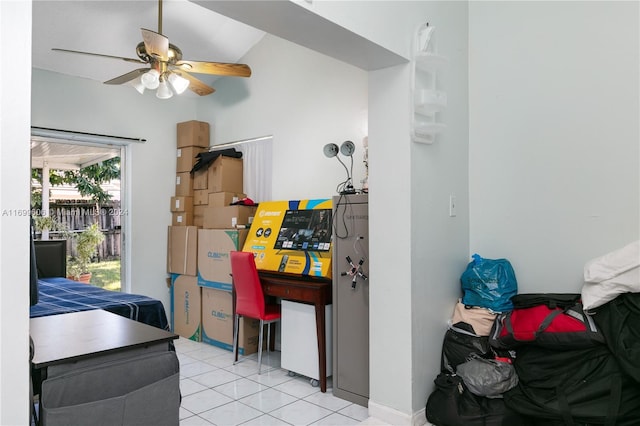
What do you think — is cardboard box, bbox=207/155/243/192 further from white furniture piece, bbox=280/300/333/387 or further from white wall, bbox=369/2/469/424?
white wall, bbox=369/2/469/424

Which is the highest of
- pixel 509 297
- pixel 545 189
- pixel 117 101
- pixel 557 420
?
pixel 117 101

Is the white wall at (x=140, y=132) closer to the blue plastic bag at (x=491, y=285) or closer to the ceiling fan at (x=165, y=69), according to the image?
the ceiling fan at (x=165, y=69)

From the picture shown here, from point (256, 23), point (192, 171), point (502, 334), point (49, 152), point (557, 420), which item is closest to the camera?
point (256, 23)

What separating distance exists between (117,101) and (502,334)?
449 cm

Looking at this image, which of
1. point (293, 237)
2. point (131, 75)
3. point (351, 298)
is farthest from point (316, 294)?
point (131, 75)

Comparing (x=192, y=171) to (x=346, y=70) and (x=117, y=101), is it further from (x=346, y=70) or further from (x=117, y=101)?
(x=346, y=70)

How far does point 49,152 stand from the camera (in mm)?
4656

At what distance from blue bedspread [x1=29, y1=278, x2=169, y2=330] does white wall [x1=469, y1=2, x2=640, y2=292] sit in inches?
92.2

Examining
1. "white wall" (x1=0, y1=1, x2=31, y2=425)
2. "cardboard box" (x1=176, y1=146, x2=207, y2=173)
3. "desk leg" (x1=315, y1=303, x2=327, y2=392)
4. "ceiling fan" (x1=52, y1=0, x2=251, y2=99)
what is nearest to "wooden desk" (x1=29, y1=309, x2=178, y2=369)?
"white wall" (x1=0, y1=1, x2=31, y2=425)

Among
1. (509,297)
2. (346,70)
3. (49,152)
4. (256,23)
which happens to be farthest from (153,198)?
(509,297)

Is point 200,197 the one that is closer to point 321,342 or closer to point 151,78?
point 151,78

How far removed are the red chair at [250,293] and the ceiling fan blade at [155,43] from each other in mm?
1626

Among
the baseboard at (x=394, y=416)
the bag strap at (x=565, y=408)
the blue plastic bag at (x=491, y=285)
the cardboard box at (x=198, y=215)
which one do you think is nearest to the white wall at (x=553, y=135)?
the blue plastic bag at (x=491, y=285)

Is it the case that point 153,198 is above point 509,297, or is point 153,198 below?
above
